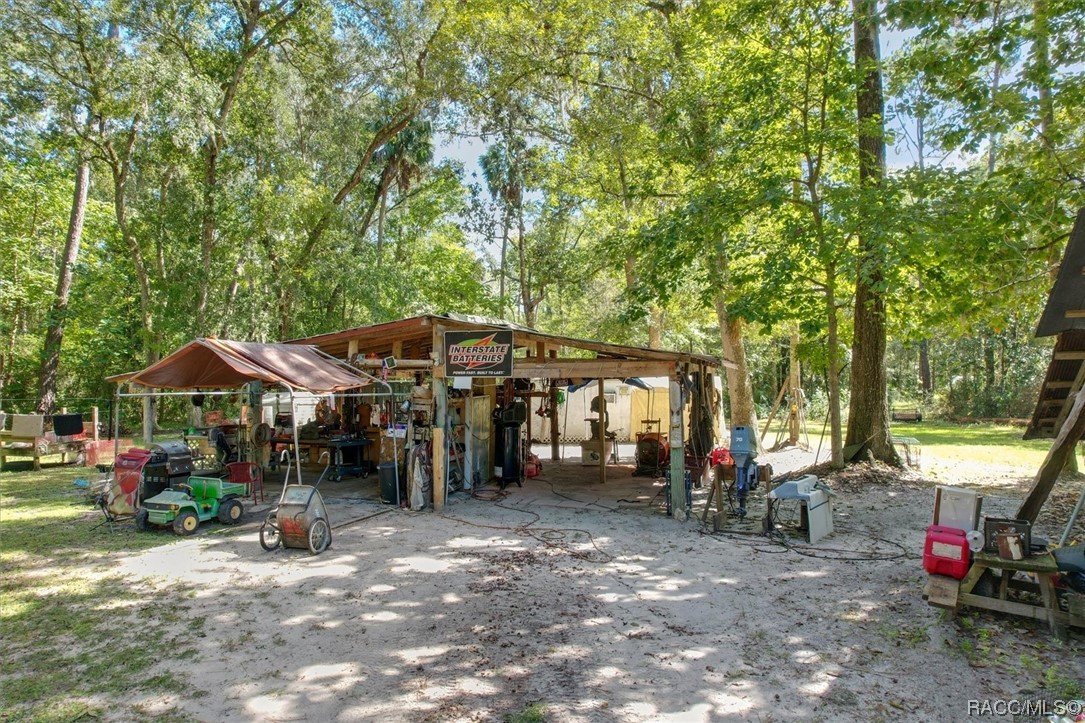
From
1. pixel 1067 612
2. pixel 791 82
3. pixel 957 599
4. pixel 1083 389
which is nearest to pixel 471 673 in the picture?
pixel 957 599

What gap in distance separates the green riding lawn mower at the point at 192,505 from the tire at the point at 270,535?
3.86 ft

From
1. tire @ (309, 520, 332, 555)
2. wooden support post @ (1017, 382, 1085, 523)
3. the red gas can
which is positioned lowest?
tire @ (309, 520, 332, 555)

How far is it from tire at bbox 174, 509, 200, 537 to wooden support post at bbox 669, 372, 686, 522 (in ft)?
20.2

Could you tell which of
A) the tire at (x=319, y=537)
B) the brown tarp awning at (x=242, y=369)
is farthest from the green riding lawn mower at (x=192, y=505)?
the tire at (x=319, y=537)

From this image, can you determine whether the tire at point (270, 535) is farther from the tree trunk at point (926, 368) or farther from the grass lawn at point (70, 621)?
the tree trunk at point (926, 368)

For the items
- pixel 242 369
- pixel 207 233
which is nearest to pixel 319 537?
pixel 242 369

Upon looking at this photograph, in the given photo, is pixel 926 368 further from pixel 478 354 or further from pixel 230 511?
pixel 230 511

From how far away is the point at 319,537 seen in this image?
648 centimetres

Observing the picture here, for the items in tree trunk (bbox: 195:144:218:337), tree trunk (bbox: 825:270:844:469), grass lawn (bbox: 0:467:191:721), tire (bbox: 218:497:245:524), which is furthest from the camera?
tree trunk (bbox: 195:144:218:337)

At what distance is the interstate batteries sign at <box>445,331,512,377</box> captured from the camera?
8.41m

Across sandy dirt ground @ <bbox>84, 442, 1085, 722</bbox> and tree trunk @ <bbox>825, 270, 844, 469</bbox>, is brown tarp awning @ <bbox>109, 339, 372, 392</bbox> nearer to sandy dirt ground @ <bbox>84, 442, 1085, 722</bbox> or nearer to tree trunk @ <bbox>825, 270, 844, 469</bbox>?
sandy dirt ground @ <bbox>84, 442, 1085, 722</bbox>

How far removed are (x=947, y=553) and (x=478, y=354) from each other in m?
5.90

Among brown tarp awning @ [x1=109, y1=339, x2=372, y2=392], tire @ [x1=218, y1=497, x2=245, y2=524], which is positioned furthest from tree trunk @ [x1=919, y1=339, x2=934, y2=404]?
tire @ [x1=218, y1=497, x2=245, y2=524]

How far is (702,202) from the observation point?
388 inches
